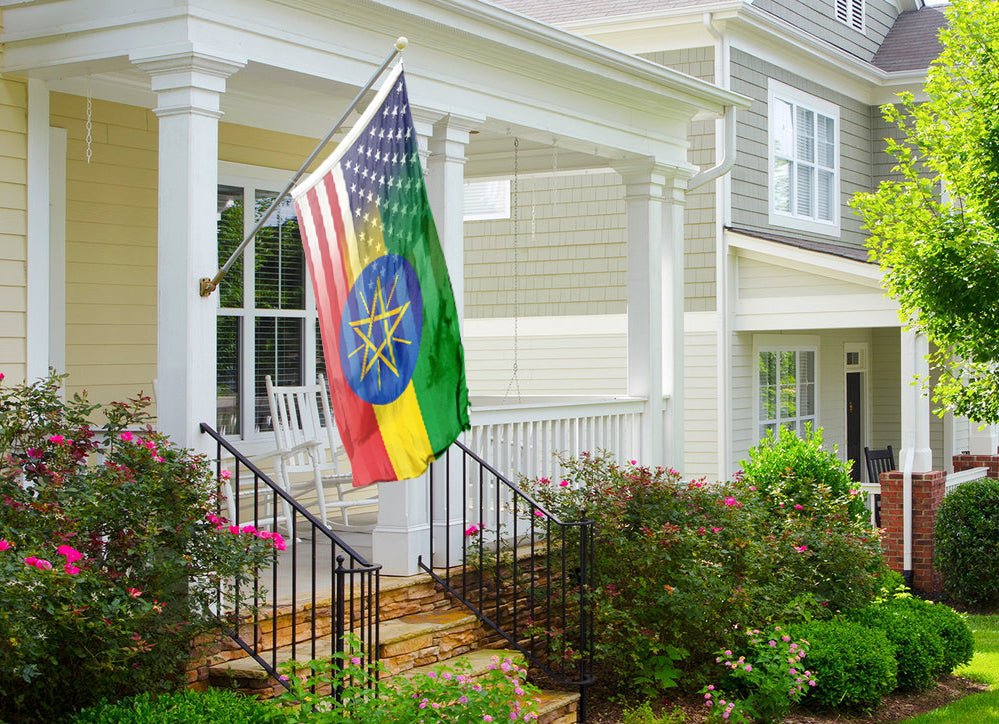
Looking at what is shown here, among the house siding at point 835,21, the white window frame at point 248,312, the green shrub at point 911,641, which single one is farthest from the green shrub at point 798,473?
the house siding at point 835,21

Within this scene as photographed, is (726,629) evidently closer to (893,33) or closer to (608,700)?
(608,700)

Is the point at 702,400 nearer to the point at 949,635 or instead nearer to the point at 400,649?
the point at 949,635

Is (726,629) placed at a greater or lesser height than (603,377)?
lesser

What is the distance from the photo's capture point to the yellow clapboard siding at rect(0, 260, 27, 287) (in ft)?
22.2

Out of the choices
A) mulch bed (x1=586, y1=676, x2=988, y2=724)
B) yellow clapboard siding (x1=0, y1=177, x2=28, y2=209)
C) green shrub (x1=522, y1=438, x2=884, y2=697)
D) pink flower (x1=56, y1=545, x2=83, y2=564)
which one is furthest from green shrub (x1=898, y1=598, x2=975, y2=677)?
yellow clapboard siding (x1=0, y1=177, x2=28, y2=209)

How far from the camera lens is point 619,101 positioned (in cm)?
950

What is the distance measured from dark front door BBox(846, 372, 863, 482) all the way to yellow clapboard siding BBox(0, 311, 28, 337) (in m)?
13.8

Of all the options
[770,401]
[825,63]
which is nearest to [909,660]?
[770,401]

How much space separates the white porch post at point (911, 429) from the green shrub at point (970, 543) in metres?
0.30

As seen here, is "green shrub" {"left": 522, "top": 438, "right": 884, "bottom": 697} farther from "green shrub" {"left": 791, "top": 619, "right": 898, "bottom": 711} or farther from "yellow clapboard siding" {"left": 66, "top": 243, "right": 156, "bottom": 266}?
"yellow clapboard siding" {"left": 66, "top": 243, "right": 156, "bottom": 266}

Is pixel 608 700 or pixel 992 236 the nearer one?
pixel 608 700

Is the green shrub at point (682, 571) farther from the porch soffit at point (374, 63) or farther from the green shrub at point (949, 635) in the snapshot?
the porch soffit at point (374, 63)

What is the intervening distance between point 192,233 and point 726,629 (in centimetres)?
383

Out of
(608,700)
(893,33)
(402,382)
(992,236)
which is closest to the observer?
(402,382)
